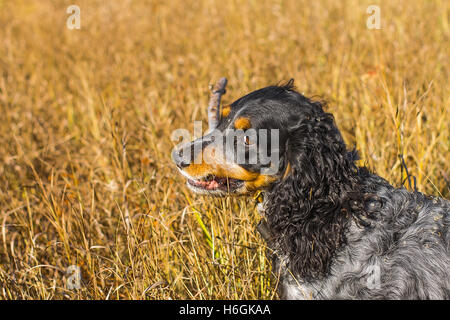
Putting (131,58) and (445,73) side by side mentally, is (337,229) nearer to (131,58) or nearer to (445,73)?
(445,73)

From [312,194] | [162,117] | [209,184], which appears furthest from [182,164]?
[162,117]

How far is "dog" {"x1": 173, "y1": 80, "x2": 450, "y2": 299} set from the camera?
8.19 ft

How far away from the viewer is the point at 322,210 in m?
2.68

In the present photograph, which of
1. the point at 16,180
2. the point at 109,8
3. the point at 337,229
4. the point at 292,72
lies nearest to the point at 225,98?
the point at 292,72

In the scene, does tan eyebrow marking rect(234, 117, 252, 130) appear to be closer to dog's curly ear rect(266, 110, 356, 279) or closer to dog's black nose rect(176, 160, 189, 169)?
dog's curly ear rect(266, 110, 356, 279)

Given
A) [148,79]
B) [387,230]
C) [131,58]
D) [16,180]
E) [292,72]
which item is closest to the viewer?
[387,230]

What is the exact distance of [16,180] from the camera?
15.7 ft

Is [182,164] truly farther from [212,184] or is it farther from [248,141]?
[248,141]

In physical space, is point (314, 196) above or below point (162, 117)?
below

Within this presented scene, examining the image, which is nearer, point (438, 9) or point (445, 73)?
point (445, 73)

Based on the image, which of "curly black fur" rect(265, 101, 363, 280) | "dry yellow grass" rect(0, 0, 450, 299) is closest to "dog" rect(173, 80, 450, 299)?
"curly black fur" rect(265, 101, 363, 280)

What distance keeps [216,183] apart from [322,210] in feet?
2.06

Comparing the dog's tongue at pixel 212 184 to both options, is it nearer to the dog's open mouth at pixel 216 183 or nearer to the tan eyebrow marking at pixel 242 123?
the dog's open mouth at pixel 216 183
